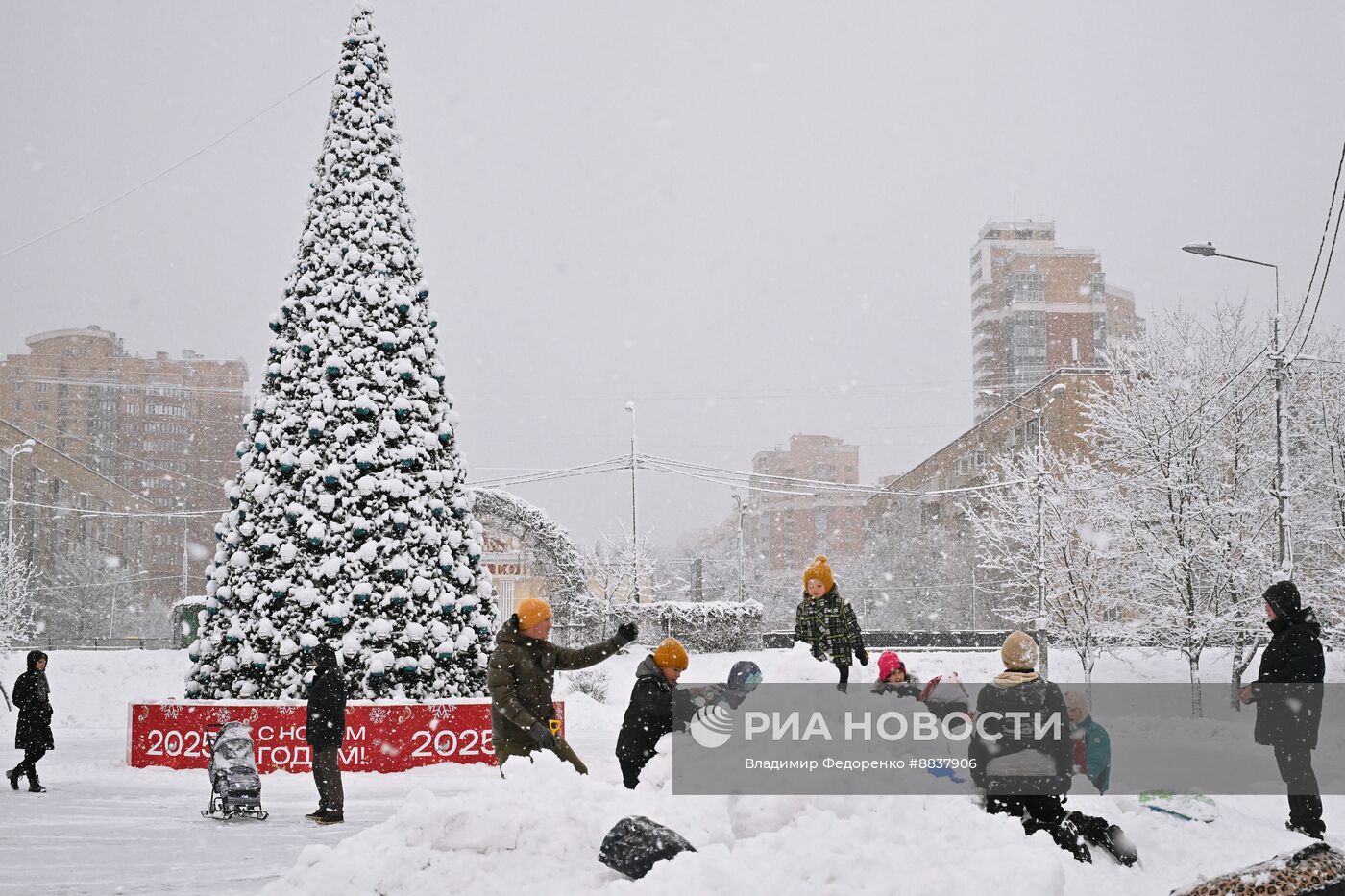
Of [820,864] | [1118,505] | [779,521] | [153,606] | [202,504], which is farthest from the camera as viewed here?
[779,521]

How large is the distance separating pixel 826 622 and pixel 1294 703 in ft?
12.0

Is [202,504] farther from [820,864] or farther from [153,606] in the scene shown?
[820,864]

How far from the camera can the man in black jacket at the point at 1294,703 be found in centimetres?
863

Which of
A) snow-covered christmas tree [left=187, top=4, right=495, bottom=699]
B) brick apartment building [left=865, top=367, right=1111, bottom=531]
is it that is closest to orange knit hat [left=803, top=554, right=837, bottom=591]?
snow-covered christmas tree [left=187, top=4, right=495, bottom=699]

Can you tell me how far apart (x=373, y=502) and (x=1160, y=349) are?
19.7 metres

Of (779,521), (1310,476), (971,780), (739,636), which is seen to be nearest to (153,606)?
(739,636)

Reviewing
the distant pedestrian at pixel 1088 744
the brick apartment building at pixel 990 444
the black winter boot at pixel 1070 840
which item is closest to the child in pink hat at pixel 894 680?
the black winter boot at pixel 1070 840

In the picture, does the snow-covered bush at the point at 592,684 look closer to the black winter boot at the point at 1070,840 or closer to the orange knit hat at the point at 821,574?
the orange knit hat at the point at 821,574

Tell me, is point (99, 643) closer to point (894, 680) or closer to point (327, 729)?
point (327, 729)

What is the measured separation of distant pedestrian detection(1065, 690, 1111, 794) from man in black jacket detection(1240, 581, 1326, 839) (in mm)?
1134

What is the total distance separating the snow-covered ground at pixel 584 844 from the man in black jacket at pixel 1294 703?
49 cm

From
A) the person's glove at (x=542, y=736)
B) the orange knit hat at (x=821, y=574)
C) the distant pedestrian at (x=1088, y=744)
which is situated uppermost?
the orange knit hat at (x=821, y=574)

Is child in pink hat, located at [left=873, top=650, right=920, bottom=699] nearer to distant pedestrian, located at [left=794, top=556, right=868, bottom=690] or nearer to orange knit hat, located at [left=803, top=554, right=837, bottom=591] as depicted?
distant pedestrian, located at [left=794, top=556, right=868, bottom=690]

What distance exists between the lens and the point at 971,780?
6824 mm
